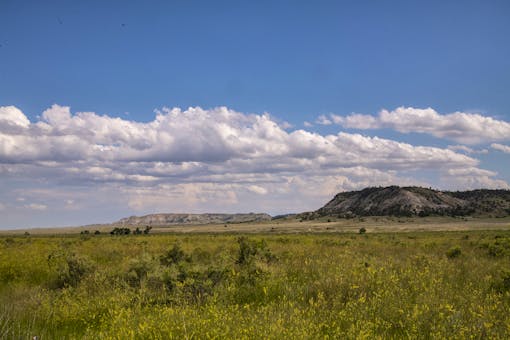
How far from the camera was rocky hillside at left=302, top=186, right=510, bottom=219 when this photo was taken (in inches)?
4354

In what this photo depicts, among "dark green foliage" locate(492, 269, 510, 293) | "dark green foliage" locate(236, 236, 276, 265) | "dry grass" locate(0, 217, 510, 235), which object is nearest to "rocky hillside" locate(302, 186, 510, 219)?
"dry grass" locate(0, 217, 510, 235)

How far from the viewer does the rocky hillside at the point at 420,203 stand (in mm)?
110600

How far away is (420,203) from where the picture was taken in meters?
126

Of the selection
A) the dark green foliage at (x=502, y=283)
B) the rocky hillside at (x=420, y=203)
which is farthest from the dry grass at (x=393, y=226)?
the dark green foliage at (x=502, y=283)

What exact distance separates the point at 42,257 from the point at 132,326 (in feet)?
47.5

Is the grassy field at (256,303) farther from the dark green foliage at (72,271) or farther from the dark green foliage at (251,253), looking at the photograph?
the dark green foliage at (251,253)

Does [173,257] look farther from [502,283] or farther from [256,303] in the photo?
[502,283]

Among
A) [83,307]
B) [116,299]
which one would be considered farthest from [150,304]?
[83,307]

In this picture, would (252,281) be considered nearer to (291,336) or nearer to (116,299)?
(116,299)

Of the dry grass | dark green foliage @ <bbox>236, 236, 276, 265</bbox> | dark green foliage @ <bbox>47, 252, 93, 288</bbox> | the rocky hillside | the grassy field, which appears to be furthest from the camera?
the rocky hillside

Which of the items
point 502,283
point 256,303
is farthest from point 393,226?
point 256,303

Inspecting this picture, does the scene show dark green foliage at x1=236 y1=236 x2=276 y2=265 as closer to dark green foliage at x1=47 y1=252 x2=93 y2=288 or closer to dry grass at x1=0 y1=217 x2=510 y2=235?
dark green foliage at x1=47 y1=252 x2=93 y2=288

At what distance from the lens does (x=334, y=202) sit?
564 ft

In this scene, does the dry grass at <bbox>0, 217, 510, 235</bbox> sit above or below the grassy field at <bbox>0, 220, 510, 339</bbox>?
below
